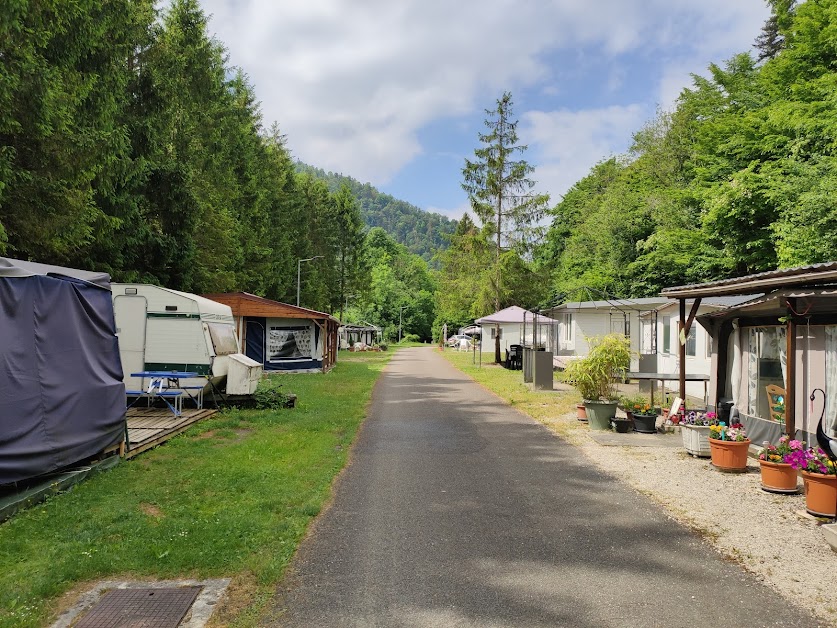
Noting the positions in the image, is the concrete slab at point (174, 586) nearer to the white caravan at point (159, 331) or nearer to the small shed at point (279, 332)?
the white caravan at point (159, 331)

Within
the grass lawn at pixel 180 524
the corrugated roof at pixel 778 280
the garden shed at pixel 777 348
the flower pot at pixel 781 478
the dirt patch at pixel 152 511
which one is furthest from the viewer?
the garden shed at pixel 777 348

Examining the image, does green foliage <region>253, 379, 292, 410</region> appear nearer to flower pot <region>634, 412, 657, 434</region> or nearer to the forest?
the forest

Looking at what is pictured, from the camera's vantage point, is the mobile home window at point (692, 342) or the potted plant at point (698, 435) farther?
the mobile home window at point (692, 342)

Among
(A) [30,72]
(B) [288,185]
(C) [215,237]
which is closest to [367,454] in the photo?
(A) [30,72]

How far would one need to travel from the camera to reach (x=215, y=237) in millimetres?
21953

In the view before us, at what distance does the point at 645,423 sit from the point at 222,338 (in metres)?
9.34

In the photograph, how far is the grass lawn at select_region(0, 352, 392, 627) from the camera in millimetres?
3928

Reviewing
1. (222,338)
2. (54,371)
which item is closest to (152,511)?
(54,371)

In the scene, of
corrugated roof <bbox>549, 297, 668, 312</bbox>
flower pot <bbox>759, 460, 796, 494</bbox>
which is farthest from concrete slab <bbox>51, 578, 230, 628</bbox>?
corrugated roof <bbox>549, 297, 668, 312</bbox>

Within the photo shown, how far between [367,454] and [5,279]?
16.3 feet

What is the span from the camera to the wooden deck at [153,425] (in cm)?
838

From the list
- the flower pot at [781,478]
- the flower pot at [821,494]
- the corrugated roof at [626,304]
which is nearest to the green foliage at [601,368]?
the flower pot at [781,478]

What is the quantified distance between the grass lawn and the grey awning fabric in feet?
7.48

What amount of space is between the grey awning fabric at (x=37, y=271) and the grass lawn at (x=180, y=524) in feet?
7.48
